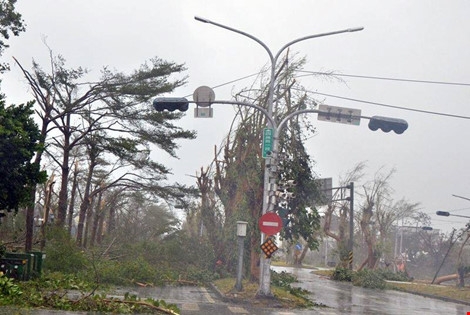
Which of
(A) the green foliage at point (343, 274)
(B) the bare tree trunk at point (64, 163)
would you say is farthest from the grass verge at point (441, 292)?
(B) the bare tree trunk at point (64, 163)

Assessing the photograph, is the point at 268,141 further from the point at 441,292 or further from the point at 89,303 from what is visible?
the point at 441,292

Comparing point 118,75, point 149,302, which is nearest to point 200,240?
point 118,75

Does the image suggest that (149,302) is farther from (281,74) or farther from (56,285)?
(281,74)

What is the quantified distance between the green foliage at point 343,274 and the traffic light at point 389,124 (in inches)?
957

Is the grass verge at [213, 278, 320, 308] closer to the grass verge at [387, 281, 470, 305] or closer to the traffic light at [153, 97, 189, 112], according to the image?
the traffic light at [153, 97, 189, 112]

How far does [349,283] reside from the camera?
40.7 meters

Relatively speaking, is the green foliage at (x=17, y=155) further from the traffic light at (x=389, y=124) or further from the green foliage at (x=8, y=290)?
the traffic light at (x=389, y=124)

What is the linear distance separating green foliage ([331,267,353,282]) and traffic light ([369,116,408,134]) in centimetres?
2430

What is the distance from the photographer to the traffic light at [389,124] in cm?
1875

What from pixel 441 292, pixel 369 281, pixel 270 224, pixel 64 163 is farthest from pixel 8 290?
pixel 441 292

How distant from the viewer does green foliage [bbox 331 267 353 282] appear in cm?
4188

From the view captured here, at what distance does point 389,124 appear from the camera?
1881 centimetres

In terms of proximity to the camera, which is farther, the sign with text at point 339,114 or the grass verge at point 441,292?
the grass verge at point 441,292

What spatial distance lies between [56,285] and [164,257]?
15.3 meters
